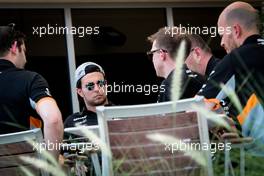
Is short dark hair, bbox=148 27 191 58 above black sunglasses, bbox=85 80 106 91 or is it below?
below

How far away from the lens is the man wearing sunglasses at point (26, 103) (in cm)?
388

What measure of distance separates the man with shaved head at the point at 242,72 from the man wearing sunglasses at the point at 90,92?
1.66 metres

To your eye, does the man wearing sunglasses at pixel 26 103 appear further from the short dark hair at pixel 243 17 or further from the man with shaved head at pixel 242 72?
the short dark hair at pixel 243 17

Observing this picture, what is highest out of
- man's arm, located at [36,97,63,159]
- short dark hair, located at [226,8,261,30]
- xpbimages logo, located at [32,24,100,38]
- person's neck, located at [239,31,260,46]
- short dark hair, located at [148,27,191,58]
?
xpbimages logo, located at [32,24,100,38]

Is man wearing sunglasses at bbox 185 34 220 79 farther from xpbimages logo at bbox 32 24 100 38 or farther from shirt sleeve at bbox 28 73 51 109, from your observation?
xpbimages logo at bbox 32 24 100 38

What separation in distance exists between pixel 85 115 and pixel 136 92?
335 cm

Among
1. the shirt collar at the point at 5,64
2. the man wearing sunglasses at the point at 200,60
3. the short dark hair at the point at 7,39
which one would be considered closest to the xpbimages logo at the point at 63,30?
the man wearing sunglasses at the point at 200,60

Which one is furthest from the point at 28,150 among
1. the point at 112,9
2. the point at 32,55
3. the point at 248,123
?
the point at 112,9

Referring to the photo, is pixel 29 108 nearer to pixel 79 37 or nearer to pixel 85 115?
pixel 85 115

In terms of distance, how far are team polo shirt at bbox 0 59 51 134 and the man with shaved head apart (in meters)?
0.93

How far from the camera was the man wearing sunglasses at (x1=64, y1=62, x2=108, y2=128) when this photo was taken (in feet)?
18.3

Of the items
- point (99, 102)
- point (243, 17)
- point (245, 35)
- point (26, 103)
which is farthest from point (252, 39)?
point (99, 102)

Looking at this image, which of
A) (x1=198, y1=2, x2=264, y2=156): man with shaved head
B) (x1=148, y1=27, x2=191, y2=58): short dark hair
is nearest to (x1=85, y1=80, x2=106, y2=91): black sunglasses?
(x1=148, y1=27, x2=191, y2=58): short dark hair

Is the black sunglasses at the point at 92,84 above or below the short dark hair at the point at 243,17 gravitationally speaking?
above
